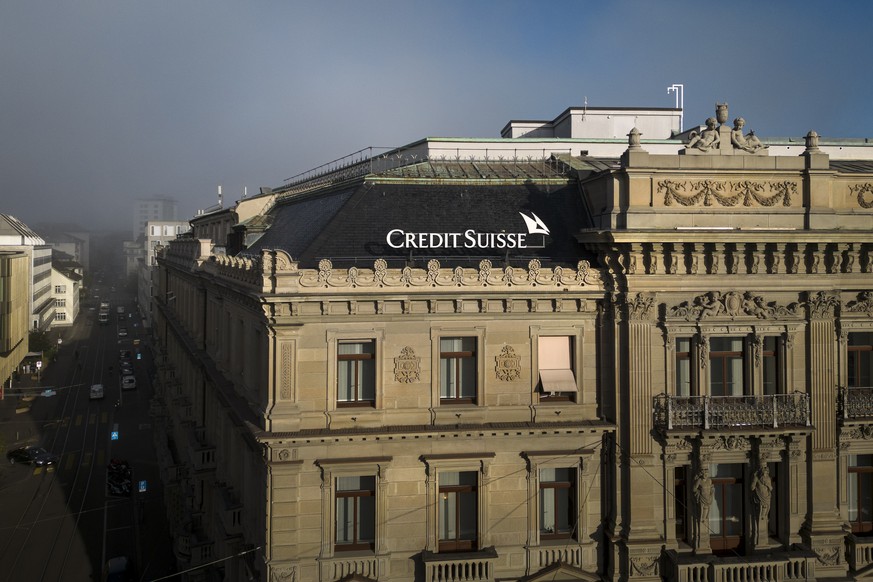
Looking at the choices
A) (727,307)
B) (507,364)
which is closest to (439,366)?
(507,364)

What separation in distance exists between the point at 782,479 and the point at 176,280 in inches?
2239

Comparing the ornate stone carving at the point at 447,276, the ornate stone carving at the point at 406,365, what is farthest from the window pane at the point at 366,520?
the ornate stone carving at the point at 447,276

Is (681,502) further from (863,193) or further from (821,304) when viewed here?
(863,193)

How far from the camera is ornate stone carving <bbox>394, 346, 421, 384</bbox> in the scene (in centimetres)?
2852

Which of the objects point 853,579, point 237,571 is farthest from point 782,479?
point 237,571

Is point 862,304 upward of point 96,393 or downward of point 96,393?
upward

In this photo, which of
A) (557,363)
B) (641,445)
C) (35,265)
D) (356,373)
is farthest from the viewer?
(35,265)

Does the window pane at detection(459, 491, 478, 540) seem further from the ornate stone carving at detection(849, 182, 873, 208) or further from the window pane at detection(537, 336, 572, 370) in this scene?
the ornate stone carving at detection(849, 182, 873, 208)

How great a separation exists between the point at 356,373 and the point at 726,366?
50.1ft

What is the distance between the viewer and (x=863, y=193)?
99.3 feet

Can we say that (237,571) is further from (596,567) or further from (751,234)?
(751,234)

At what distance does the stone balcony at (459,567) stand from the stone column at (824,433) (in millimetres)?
13235

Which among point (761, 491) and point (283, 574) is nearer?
point (283, 574)

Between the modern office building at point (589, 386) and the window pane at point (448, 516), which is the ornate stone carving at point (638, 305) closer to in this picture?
the modern office building at point (589, 386)
